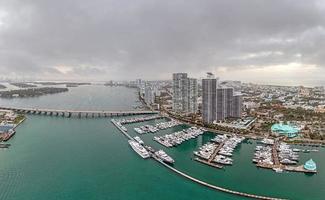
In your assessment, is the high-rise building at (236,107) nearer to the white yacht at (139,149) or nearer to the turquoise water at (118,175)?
the turquoise water at (118,175)

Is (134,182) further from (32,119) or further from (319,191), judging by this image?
(32,119)

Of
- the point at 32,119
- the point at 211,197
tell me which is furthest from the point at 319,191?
the point at 32,119

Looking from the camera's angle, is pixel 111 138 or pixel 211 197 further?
pixel 111 138

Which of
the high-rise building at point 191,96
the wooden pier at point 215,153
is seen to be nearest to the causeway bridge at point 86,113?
Result: the high-rise building at point 191,96

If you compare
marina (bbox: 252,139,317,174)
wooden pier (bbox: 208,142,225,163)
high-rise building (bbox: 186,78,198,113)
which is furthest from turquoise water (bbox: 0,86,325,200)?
high-rise building (bbox: 186,78,198,113)

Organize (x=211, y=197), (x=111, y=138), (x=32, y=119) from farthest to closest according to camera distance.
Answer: (x=32, y=119) → (x=111, y=138) → (x=211, y=197)

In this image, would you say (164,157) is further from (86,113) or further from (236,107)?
(86,113)

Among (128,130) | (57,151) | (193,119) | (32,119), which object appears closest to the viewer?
(57,151)

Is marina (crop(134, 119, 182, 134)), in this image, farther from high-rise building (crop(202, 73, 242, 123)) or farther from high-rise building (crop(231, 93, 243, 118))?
high-rise building (crop(231, 93, 243, 118))
